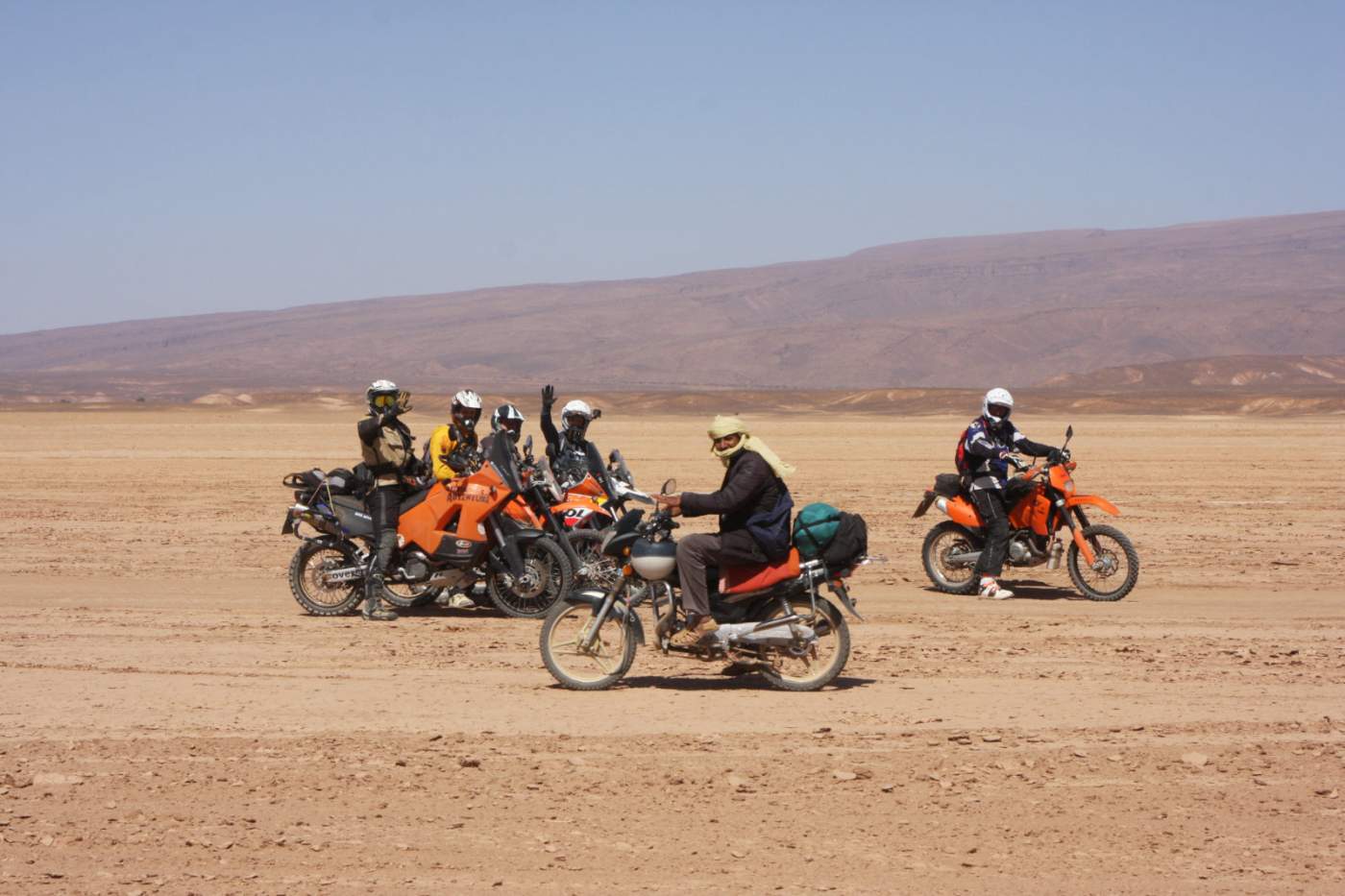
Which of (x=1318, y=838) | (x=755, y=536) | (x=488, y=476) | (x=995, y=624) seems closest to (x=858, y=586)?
(x=995, y=624)

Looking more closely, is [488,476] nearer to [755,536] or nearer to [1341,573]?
[755,536]

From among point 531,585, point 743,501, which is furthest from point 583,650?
point 531,585

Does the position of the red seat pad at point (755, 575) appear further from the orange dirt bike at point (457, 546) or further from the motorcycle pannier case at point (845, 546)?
the orange dirt bike at point (457, 546)

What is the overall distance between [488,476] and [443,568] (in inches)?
34.1

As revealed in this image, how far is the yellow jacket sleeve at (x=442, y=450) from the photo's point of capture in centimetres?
1256

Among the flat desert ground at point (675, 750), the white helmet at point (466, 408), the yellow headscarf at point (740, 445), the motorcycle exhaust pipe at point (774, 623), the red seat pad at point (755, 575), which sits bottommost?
the flat desert ground at point (675, 750)

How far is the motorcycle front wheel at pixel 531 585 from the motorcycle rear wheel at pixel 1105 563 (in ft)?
14.4

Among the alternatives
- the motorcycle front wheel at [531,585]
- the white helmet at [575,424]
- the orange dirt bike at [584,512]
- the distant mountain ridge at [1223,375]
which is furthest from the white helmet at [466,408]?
the distant mountain ridge at [1223,375]

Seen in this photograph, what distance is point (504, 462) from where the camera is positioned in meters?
12.0

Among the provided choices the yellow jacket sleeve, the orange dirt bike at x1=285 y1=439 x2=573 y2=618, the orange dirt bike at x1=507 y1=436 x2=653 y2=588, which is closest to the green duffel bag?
the orange dirt bike at x1=507 y1=436 x2=653 y2=588

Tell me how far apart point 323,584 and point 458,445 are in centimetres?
152

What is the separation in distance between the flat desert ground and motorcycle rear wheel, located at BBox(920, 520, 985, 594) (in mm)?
292

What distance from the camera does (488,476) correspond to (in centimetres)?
A: 1214

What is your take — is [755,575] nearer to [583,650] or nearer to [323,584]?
[583,650]
